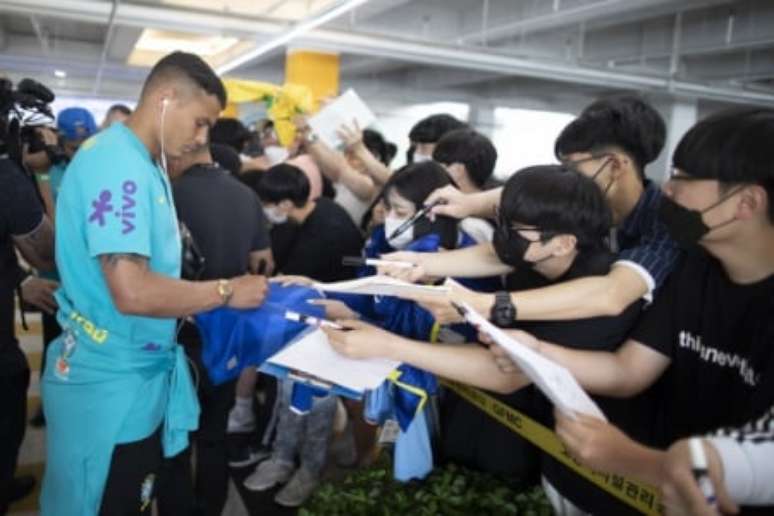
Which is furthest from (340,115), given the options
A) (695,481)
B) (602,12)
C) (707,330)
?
(602,12)

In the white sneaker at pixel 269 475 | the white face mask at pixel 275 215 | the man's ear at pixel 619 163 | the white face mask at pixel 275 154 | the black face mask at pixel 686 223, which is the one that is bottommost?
the white sneaker at pixel 269 475

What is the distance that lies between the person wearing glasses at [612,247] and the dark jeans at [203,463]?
873 mm

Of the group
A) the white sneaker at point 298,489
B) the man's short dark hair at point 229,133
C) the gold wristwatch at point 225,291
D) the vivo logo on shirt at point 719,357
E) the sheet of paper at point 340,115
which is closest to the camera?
the vivo logo on shirt at point 719,357

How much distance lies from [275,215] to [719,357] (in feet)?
7.47

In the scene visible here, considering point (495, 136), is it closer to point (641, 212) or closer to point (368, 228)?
point (368, 228)

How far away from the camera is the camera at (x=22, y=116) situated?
208 cm

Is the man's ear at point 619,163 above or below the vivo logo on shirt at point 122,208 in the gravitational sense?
above

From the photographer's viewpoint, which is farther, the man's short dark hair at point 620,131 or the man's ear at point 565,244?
the man's short dark hair at point 620,131

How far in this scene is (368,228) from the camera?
3.23 metres

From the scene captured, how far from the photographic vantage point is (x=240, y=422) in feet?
11.5

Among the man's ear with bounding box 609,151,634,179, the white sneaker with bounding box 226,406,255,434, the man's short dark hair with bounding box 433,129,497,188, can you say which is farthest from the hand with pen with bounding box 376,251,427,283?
the white sneaker with bounding box 226,406,255,434

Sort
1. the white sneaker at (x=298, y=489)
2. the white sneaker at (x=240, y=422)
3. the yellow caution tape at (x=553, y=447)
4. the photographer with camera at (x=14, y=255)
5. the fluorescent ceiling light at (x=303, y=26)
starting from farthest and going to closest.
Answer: the fluorescent ceiling light at (x=303, y=26) < the white sneaker at (x=240, y=422) < the white sneaker at (x=298, y=489) < the photographer with camera at (x=14, y=255) < the yellow caution tape at (x=553, y=447)

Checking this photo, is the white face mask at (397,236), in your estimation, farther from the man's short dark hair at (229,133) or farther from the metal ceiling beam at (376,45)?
the metal ceiling beam at (376,45)

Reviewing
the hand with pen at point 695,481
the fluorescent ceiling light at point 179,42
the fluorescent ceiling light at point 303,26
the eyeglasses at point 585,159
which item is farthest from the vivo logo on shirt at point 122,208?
the fluorescent ceiling light at point 179,42
